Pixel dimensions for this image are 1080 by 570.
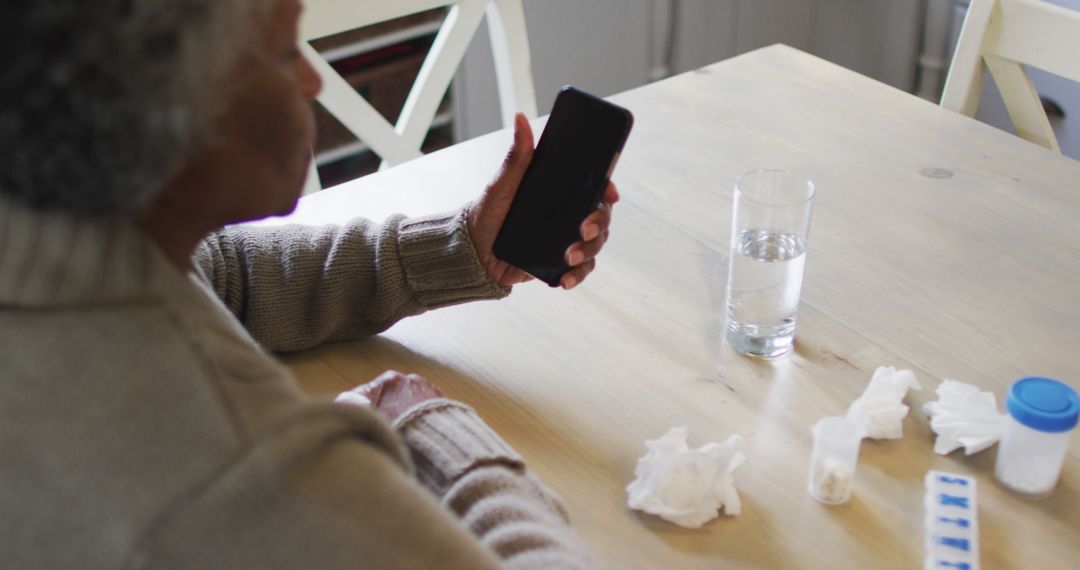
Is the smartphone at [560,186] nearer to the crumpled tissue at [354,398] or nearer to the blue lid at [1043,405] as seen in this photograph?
the crumpled tissue at [354,398]

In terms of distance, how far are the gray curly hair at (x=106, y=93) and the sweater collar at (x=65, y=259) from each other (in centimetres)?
2

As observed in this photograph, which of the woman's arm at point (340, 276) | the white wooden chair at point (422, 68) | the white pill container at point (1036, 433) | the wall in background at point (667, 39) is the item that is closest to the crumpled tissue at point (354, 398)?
the woman's arm at point (340, 276)

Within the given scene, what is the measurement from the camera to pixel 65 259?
51 cm

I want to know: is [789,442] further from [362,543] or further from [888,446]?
[362,543]

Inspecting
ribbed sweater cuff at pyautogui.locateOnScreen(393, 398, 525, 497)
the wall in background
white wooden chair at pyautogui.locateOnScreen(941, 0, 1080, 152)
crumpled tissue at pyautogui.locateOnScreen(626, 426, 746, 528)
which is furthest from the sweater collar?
the wall in background

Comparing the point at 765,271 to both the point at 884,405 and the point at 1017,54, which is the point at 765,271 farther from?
the point at 1017,54

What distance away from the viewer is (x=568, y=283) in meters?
1.00

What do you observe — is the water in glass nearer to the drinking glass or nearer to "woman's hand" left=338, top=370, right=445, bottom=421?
the drinking glass

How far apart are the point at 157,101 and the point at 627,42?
2.31 metres

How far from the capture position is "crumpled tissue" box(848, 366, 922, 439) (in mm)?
853

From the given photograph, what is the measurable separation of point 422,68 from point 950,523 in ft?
3.21

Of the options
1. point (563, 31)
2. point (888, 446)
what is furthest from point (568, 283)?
point (563, 31)

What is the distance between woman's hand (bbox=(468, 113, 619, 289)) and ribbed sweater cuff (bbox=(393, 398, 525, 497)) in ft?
0.68

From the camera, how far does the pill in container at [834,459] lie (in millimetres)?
789
